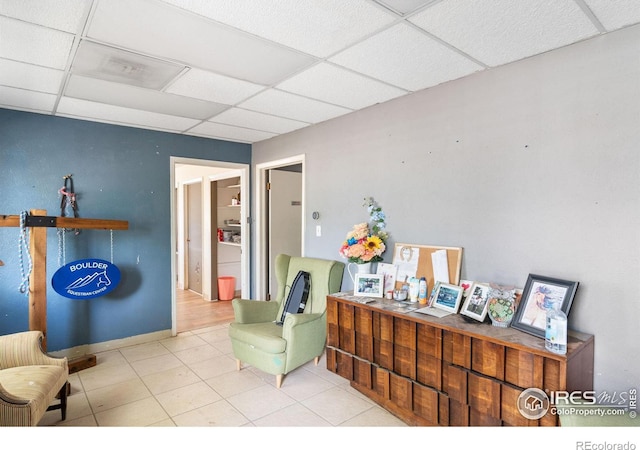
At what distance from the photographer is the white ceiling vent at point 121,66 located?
2141 mm

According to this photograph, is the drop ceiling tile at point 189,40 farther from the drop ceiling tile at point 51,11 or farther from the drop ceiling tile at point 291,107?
the drop ceiling tile at point 291,107

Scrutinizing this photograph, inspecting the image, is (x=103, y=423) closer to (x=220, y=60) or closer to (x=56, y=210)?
(x=56, y=210)

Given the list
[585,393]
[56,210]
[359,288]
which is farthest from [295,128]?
[585,393]

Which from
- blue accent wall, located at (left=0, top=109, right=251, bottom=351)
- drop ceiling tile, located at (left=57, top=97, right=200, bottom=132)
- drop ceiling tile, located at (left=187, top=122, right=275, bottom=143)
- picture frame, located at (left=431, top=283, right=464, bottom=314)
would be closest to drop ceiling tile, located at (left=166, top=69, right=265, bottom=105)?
drop ceiling tile, located at (left=57, top=97, right=200, bottom=132)

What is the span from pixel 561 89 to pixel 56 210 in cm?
434

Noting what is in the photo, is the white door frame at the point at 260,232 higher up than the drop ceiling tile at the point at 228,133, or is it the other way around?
the drop ceiling tile at the point at 228,133

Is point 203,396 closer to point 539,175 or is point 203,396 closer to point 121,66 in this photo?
point 121,66

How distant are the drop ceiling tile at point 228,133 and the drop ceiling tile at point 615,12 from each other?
3.17m

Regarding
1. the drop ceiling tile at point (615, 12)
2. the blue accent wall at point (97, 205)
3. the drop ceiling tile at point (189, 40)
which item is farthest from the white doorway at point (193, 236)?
the drop ceiling tile at point (615, 12)

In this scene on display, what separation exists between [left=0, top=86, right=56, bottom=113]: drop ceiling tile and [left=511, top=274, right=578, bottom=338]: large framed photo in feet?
12.5

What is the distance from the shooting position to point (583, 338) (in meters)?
1.94

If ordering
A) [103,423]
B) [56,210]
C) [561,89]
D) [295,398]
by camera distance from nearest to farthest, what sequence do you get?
1. [561,89]
2. [103,423]
3. [295,398]
4. [56,210]

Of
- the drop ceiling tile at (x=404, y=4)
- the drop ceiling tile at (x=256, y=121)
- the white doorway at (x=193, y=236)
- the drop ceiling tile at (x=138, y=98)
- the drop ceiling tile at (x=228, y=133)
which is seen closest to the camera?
the drop ceiling tile at (x=404, y=4)

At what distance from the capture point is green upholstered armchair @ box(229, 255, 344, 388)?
9.75 ft
